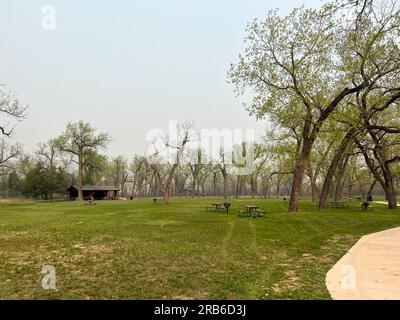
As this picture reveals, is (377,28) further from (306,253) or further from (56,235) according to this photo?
(56,235)

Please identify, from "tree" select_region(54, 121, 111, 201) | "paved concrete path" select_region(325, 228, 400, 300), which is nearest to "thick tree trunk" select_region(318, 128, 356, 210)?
"paved concrete path" select_region(325, 228, 400, 300)

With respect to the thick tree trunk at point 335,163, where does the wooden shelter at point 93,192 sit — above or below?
below

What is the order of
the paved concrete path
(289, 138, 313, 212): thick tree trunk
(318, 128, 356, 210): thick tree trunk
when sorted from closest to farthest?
the paved concrete path < (289, 138, 313, 212): thick tree trunk < (318, 128, 356, 210): thick tree trunk

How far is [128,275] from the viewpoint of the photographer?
7.55m

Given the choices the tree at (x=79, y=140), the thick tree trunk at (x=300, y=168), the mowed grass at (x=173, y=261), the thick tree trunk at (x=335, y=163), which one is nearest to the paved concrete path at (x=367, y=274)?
the mowed grass at (x=173, y=261)

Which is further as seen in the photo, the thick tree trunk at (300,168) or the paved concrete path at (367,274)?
the thick tree trunk at (300,168)

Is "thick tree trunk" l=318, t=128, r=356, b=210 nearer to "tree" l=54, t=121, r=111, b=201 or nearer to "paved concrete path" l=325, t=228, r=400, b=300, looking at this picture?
"paved concrete path" l=325, t=228, r=400, b=300

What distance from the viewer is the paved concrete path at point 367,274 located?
623cm

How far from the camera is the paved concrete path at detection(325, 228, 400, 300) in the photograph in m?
6.23

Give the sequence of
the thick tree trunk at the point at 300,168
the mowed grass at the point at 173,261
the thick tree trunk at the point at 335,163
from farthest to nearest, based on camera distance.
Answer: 1. the thick tree trunk at the point at 335,163
2. the thick tree trunk at the point at 300,168
3. the mowed grass at the point at 173,261

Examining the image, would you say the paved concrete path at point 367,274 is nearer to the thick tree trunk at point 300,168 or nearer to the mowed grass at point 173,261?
the mowed grass at point 173,261

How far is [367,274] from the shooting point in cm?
770
